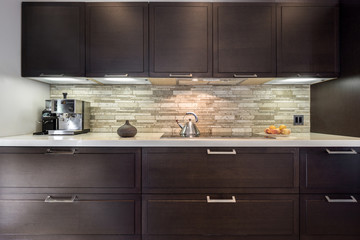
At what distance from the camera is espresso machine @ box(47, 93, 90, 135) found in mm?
1954

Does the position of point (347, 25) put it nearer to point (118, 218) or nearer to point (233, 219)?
point (233, 219)

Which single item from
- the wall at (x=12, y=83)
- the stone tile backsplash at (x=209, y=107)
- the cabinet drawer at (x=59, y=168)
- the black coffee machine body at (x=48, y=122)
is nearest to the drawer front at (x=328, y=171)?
the stone tile backsplash at (x=209, y=107)

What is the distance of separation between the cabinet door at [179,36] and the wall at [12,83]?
1.16 meters

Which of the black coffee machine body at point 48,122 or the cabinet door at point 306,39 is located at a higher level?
the cabinet door at point 306,39

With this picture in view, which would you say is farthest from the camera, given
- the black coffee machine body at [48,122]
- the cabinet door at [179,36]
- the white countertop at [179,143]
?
the black coffee machine body at [48,122]

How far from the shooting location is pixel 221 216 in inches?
A: 63.7

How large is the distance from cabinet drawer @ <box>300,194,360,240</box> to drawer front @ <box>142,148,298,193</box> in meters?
0.23

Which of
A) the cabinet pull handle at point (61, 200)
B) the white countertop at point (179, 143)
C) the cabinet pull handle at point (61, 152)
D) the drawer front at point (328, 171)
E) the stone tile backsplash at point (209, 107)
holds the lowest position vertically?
the cabinet pull handle at point (61, 200)

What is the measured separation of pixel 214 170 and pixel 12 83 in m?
1.82

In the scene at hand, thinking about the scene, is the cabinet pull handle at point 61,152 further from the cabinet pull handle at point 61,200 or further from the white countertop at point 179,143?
the cabinet pull handle at point 61,200

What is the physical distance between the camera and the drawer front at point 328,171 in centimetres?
162

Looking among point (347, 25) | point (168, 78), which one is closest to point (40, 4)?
point (168, 78)

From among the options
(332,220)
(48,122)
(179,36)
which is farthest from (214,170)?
(48,122)

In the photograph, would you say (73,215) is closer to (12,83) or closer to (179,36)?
(12,83)
